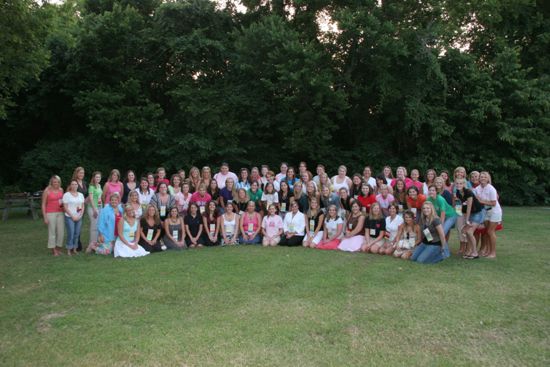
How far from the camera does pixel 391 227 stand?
330 inches

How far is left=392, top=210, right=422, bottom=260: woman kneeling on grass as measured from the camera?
25.8 ft

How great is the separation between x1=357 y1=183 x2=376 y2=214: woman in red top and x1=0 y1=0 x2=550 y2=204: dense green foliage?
7.66m

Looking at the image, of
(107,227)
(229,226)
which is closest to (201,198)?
(229,226)

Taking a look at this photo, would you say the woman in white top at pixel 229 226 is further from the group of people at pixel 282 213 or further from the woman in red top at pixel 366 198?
the woman in red top at pixel 366 198

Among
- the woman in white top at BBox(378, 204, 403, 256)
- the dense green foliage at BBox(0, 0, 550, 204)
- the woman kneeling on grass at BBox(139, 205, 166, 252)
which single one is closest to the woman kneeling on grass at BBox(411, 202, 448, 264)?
the woman in white top at BBox(378, 204, 403, 256)

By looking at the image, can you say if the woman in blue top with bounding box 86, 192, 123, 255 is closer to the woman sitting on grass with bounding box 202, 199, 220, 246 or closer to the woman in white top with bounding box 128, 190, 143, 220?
the woman in white top with bounding box 128, 190, 143, 220

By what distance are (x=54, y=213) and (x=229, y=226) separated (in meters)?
3.37

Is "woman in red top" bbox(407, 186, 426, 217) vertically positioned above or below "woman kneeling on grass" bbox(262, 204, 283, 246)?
above

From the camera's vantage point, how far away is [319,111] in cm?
1745

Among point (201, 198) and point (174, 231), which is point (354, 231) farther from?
point (174, 231)

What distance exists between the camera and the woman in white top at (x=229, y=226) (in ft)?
30.9

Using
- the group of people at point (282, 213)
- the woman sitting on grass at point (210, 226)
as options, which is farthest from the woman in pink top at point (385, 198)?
the woman sitting on grass at point (210, 226)

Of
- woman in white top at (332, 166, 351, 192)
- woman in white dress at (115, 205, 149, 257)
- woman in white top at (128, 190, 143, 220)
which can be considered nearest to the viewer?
woman in white dress at (115, 205, 149, 257)

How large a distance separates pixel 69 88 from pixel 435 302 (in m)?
18.1
